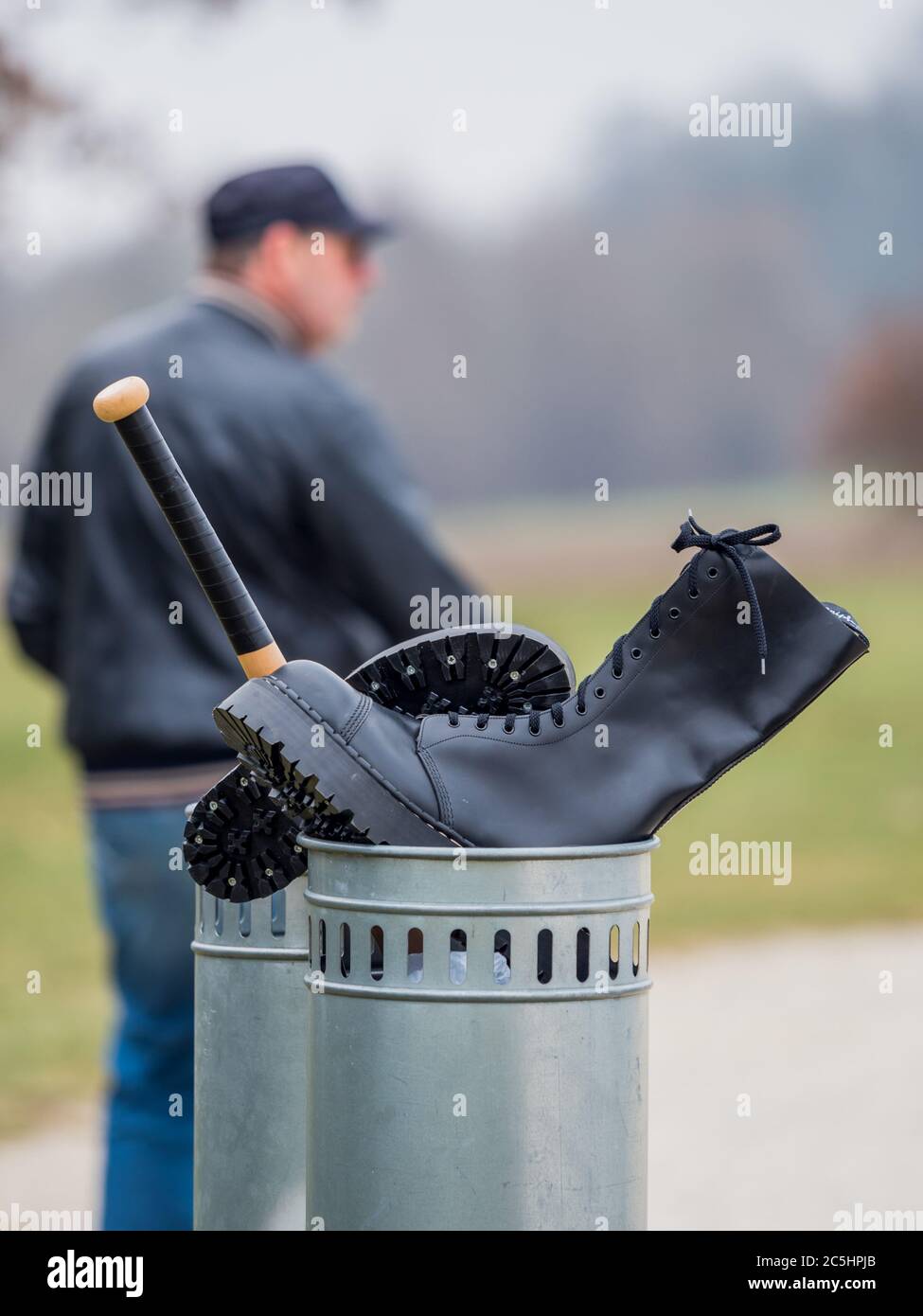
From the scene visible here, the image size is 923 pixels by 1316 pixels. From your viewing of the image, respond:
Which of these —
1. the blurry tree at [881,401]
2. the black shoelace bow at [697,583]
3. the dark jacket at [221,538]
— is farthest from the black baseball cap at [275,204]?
the blurry tree at [881,401]

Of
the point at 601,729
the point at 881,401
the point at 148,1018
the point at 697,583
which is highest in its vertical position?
the point at 881,401

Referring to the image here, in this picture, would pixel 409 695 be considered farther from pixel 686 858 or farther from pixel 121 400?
pixel 686 858

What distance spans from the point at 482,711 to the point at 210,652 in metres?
1.68

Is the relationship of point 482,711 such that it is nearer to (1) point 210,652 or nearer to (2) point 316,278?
(1) point 210,652

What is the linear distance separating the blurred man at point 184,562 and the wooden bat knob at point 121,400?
172cm

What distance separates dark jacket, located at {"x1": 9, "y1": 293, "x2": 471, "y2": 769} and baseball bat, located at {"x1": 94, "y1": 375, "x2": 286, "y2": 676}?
1611mm

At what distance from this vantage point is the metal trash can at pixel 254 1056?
2523 mm

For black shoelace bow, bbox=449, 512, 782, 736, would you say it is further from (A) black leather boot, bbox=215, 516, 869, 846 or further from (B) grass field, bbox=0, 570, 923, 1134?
(B) grass field, bbox=0, 570, 923, 1134

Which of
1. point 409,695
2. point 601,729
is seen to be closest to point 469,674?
point 409,695

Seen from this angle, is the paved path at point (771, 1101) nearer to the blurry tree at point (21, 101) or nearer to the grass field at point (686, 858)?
the grass field at point (686, 858)

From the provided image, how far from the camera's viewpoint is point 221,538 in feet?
12.9

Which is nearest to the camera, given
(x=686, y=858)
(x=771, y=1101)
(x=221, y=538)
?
(x=221, y=538)

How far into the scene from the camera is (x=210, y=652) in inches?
153

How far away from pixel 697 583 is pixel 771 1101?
4147 millimetres
